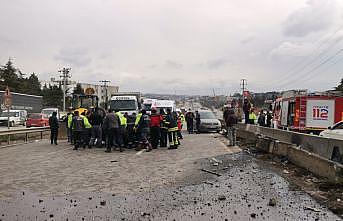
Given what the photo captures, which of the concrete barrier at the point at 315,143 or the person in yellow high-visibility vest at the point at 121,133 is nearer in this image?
the concrete barrier at the point at 315,143

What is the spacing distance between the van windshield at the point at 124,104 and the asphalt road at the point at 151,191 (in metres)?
12.0

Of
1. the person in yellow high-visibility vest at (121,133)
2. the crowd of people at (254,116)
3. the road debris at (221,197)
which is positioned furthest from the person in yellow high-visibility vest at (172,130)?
the crowd of people at (254,116)

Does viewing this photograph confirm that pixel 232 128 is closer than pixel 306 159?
No

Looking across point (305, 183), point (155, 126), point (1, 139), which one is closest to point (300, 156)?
point (305, 183)

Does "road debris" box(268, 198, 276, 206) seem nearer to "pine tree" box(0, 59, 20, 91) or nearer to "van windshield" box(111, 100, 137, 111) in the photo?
"van windshield" box(111, 100, 137, 111)

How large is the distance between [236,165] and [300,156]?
5.74ft

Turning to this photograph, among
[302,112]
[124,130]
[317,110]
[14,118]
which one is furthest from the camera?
[14,118]

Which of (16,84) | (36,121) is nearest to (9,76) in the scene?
(16,84)

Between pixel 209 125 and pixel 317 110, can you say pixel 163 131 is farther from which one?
pixel 209 125

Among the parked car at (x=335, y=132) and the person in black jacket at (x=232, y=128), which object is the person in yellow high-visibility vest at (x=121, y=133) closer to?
the person in black jacket at (x=232, y=128)

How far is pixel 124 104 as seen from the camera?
25.9 meters

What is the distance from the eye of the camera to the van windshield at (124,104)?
25.6 meters

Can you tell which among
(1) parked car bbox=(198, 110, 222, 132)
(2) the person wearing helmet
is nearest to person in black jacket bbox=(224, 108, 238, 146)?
(2) the person wearing helmet

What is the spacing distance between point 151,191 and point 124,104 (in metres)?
17.6
